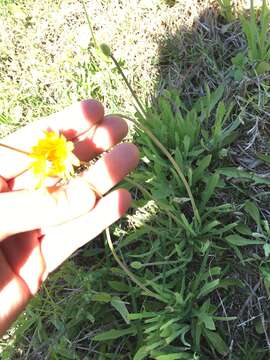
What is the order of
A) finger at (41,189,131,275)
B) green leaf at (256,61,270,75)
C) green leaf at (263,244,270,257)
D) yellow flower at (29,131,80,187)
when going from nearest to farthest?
yellow flower at (29,131,80,187) → finger at (41,189,131,275) → green leaf at (263,244,270,257) → green leaf at (256,61,270,75)

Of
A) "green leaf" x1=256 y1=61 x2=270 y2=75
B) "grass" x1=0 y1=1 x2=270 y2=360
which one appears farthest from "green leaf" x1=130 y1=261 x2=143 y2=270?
"green leaf" x1=256 y1=61 x2=270 y2=75

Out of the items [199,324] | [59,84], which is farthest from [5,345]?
[59,84]

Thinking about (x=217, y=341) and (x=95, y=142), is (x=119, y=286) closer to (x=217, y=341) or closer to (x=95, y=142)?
(x=217, y=341)

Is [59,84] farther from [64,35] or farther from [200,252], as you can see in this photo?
[200,252]

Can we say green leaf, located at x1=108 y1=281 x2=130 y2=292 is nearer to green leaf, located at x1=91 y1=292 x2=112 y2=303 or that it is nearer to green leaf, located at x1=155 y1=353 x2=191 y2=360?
green leaf, located at x1=91 y1=292 x2=112 y2=303

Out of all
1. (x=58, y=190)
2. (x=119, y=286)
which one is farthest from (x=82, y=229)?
(x=119, y=286)

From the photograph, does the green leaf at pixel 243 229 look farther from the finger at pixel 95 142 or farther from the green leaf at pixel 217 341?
the finger at pixel 95 142
